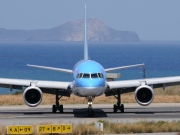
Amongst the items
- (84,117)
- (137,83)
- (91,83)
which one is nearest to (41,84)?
(84,117)

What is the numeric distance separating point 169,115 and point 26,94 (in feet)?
27.9

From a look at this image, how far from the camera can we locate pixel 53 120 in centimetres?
4022

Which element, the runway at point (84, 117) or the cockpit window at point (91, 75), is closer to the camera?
the runway at point (84, 117)

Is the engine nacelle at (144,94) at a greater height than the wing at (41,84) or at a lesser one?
lesser

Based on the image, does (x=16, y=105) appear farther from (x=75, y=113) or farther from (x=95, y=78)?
(x=95, y=78)

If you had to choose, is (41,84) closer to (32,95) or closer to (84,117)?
(32,95)

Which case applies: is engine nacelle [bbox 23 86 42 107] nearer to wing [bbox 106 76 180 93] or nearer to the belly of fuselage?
the belly of fuselage

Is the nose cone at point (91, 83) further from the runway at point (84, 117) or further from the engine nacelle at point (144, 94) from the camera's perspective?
the engine nacelle at point (144, 94)

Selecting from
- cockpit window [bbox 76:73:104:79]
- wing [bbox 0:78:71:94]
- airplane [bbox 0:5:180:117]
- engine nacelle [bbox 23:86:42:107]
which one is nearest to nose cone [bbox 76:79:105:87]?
airplane [bbox 0:5:180:117]

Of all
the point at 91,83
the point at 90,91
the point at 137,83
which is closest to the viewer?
the point at 90,91

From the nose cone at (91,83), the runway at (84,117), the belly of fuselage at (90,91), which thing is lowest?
the runway at (84,117)

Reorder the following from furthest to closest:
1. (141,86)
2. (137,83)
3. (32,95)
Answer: (137,83), (141,86), (32,95)

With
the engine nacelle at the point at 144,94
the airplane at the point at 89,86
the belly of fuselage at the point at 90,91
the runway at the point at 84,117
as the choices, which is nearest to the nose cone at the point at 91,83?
the airplane at the point at 89,86

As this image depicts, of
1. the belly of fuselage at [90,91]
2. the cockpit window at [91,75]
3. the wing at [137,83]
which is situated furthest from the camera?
the wing at [137,83]
